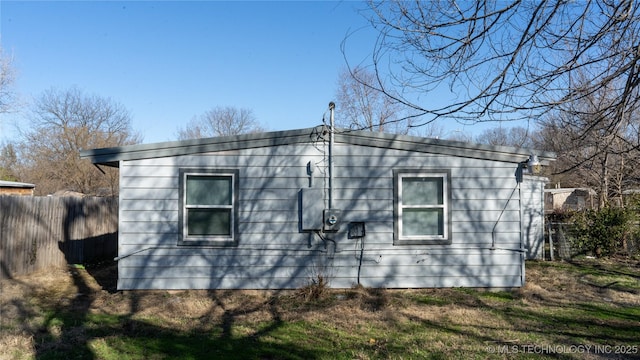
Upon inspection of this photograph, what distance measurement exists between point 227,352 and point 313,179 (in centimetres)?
336

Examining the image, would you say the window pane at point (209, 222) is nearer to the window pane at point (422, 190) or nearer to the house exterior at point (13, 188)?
the window pane at point (422, 190)

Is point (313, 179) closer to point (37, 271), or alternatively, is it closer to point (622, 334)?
point (622, 334)

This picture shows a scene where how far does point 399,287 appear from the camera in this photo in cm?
759

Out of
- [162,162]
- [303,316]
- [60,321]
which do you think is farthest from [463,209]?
[60,321]

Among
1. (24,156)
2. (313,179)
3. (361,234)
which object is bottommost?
(361,234)

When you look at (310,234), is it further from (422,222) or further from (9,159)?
(9,159)

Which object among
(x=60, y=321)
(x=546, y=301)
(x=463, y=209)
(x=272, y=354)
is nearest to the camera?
(x=272, y=354)

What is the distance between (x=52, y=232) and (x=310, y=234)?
21.9ft

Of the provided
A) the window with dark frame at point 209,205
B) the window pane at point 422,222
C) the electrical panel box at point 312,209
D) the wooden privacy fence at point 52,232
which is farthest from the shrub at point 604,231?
the wooden privacy fence at point 52,232

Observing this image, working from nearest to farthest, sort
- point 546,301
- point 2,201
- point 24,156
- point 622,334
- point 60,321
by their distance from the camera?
point 622,334, point 60,321, point 546,301, point 2,201, point 24,156

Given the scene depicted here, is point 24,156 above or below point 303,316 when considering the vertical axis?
above

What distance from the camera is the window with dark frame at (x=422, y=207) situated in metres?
7.56

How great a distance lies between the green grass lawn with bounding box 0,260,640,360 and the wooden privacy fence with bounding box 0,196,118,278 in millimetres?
931

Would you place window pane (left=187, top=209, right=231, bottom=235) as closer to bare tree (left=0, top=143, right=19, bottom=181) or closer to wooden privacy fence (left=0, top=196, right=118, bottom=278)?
wooden privacy fence (left=0, top=196, right=118, bottom=278)
